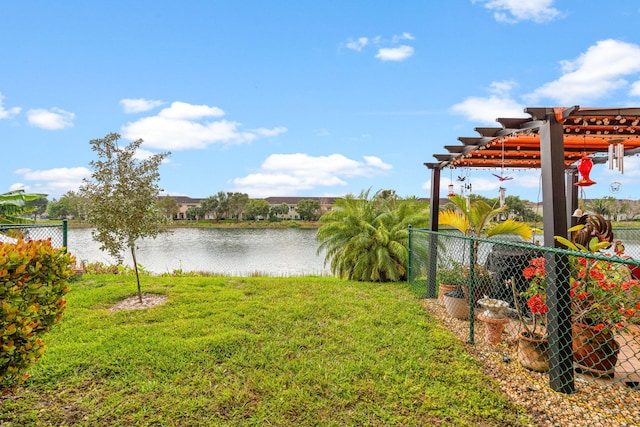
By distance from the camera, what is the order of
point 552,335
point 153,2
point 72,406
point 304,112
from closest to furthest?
point 72,406
point 552,335
point 153,2
point 304,112

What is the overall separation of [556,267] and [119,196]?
18.9 ft

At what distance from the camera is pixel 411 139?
33.7 feet

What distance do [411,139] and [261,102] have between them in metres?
7.78

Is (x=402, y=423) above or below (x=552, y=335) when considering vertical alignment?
below

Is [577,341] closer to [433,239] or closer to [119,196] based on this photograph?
[433,239]

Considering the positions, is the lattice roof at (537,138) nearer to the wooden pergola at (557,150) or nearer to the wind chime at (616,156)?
the wooden pergola at (557,150)

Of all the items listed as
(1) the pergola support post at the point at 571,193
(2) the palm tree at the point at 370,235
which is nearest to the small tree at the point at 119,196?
(2) the palm tree at the point at 370,235

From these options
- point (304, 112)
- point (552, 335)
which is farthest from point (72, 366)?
point (304, 112)

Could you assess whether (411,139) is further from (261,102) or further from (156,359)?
(156,359)

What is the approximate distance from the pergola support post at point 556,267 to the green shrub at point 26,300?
3.94 meters

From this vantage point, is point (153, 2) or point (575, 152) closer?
point (575, 152)

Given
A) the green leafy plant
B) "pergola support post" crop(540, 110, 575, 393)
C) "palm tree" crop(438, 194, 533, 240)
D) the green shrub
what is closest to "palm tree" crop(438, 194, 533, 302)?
"palm tree" crop(438, 194, 533, 240)

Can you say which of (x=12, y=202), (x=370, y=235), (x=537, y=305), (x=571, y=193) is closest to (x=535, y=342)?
(x=537, y=305)

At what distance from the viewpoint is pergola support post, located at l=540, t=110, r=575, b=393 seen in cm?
271
